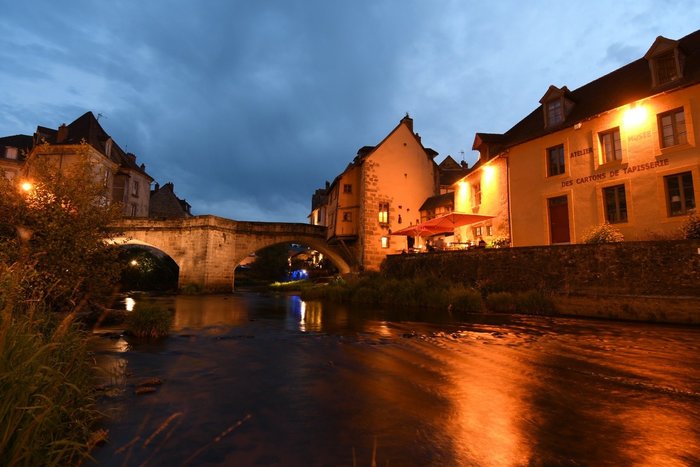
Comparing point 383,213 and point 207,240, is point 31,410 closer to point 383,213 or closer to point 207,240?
point 383,213

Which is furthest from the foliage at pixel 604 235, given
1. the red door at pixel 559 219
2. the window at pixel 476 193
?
the window at pixel 476 193

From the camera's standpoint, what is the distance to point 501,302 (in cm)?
1424

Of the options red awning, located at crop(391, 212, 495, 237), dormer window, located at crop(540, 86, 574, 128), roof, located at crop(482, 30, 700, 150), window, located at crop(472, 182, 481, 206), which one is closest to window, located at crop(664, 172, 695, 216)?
roof, located at crop(482, 30, 700, 150)

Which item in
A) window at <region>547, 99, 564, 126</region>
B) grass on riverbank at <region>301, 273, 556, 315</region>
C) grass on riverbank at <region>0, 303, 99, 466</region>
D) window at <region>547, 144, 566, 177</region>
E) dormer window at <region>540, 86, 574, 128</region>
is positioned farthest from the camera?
window at <region>547, 99, 564, 126</region>

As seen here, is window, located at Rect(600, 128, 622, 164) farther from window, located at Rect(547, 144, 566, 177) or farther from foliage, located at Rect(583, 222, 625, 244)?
foliage, located at Rect(583, 222, 625, 244)

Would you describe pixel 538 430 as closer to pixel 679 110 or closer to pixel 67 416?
pixel 67 416

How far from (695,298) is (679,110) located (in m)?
7.36

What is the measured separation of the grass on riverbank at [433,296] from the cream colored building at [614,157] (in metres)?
4.49

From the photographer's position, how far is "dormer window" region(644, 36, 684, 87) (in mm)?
13820

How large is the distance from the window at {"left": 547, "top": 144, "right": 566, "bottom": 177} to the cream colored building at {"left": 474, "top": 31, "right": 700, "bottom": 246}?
0.05 meters

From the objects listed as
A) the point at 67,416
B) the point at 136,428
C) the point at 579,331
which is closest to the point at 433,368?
the point at 136,428

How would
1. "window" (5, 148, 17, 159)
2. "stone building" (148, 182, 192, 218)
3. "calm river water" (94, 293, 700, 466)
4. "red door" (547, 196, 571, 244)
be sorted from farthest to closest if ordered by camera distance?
"stone building" (148, 182, 192, 218)
"window" (5, 148, 17, 159)
"red door" (547, 196, 571, 244)
"calm river water" (94, 293, 700, 466)

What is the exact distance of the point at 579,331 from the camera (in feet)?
31.4

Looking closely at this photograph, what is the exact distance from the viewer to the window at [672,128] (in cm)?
1330
